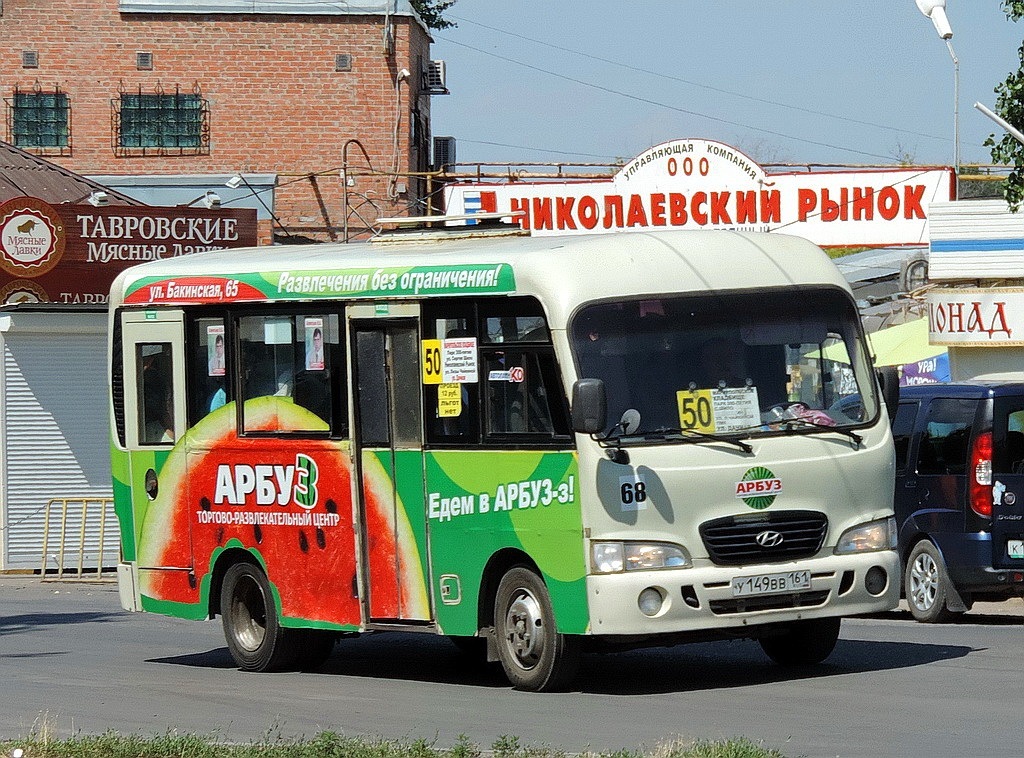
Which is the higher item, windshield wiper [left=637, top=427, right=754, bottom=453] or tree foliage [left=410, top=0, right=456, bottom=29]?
tree foliage [left=410, top=0, right=456, bottom=29]

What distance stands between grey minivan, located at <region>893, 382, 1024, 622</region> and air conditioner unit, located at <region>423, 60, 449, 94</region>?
33114 millimetres

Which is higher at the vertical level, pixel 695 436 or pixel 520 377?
pixel 520 377

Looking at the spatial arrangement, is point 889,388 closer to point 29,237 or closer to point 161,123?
point 29,237

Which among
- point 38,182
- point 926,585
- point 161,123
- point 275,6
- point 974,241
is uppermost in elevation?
point 275,6

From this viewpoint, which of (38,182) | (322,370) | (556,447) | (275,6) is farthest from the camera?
(275,6)

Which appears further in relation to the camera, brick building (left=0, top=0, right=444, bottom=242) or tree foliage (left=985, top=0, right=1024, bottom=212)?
brick building (left=0, top=0, right=444, bottom=242)

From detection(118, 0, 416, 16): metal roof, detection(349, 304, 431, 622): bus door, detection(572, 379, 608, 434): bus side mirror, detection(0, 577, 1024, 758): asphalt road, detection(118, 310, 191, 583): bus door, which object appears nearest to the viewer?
detection(0, 577, 1024, 758): asphalt road

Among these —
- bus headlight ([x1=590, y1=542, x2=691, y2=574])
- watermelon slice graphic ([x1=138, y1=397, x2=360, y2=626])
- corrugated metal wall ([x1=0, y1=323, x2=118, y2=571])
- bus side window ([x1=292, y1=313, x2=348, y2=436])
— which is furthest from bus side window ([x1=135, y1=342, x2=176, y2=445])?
corrugated metal wall ([x1=0, y1=323, x2=118, y2=571])

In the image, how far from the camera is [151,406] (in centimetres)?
1499

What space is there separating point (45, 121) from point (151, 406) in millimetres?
34850

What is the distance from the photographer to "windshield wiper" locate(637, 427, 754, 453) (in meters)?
11.6

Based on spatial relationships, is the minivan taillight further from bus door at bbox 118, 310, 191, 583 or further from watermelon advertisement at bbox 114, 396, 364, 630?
bus door at bbox 118, 310, 191, 583

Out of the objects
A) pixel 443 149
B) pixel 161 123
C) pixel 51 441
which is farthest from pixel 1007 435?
pixel 443 149

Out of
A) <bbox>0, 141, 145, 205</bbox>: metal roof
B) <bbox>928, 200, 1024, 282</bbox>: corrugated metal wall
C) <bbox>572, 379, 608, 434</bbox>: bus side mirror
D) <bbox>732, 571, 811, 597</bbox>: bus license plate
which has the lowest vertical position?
<bbox>732, 571, 811, 597</bbox>: bus license plate
